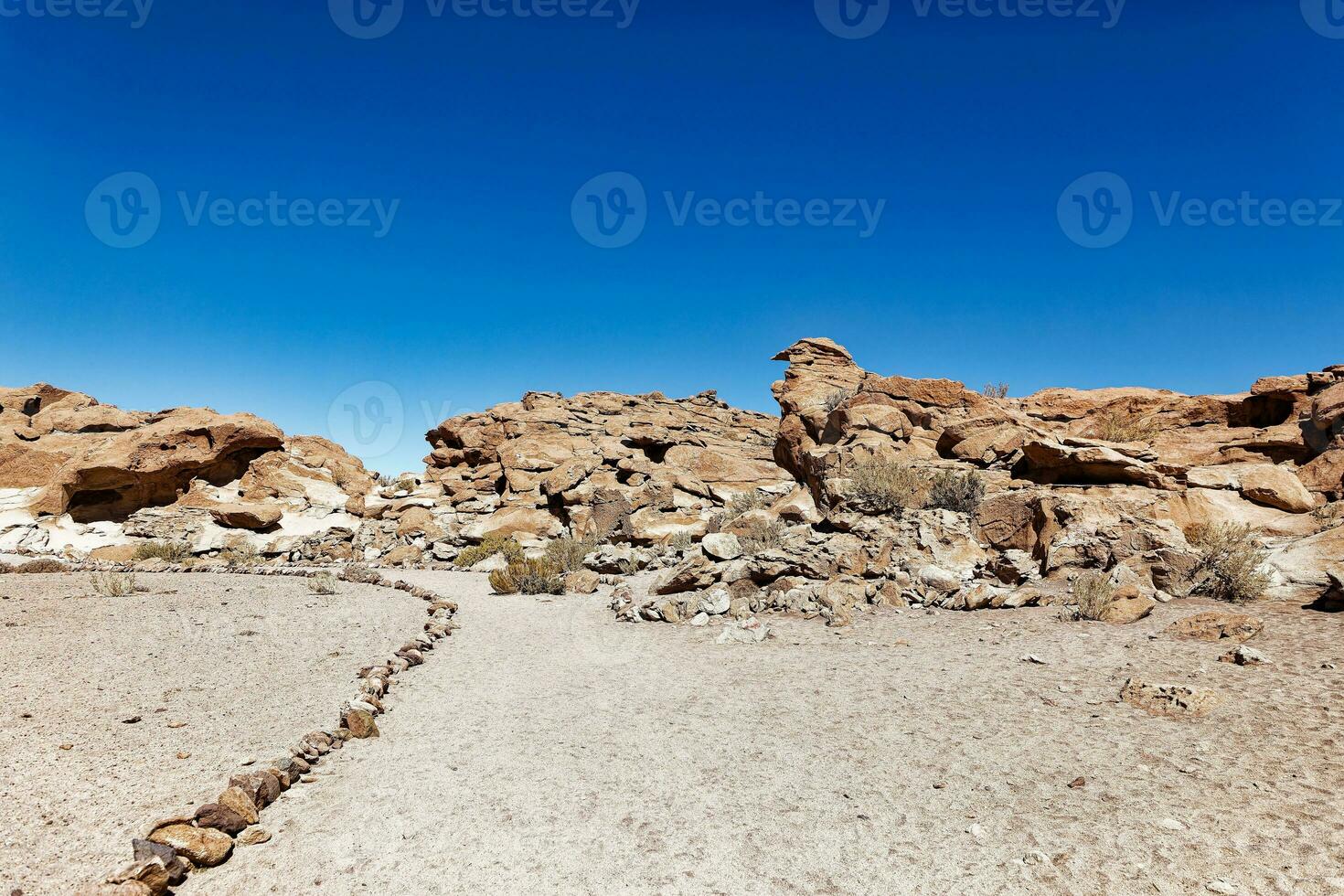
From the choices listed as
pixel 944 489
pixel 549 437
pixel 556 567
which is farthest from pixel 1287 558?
pixel 549 437

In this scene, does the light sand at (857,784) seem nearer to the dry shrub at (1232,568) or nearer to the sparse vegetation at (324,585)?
the dry shrub at (1232,568)

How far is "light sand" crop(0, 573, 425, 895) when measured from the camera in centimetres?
362

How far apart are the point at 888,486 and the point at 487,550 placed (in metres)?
12.7

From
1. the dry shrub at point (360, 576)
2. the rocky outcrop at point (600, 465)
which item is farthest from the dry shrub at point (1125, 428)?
the dry shrub at point (360, 576)

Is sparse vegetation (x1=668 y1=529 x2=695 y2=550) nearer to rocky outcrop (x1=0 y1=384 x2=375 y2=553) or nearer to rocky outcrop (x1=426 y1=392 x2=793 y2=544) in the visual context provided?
rocky outcrop (x1=426 y1=392 x2=793 y2=544)

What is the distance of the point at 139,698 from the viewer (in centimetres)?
596

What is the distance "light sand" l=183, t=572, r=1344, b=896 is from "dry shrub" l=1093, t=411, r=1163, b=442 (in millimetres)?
9120

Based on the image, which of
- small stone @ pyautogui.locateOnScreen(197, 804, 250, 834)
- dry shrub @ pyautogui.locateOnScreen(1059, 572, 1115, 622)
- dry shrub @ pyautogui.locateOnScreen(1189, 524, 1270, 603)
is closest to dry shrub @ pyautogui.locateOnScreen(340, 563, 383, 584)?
small stone @ pyautogui.locateOnScreen(197, 804, 250, 834)

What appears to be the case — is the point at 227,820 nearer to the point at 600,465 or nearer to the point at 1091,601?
the point at 1091,601

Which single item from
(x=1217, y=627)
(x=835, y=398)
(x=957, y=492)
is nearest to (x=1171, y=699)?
(x=1217, y=627)

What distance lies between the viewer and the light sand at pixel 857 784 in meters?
3.33

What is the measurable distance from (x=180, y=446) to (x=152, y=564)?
9.05m

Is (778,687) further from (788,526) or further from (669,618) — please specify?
(788,526)

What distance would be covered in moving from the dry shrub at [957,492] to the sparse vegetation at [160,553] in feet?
71.7
